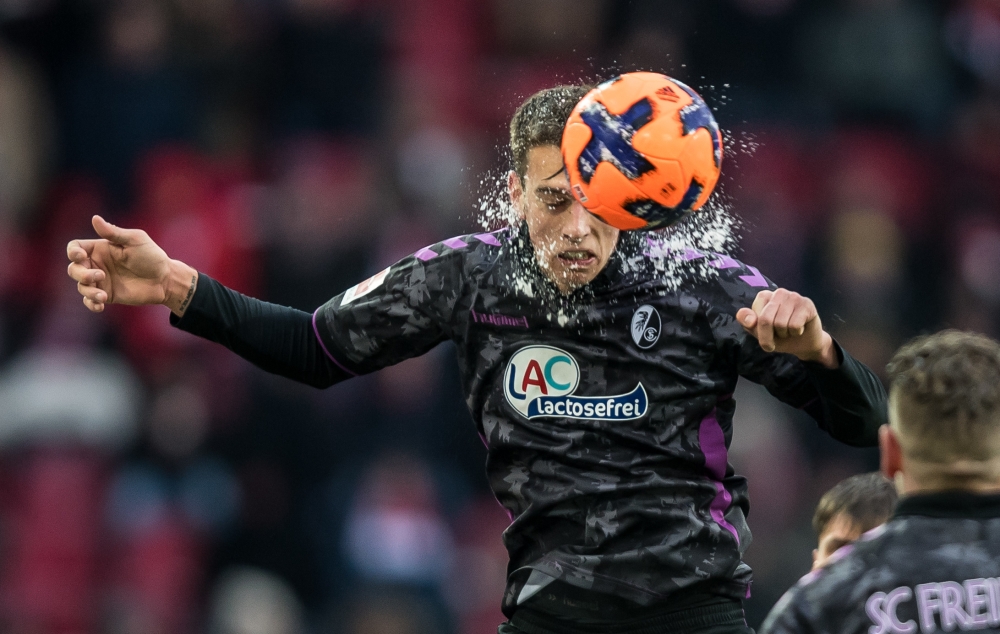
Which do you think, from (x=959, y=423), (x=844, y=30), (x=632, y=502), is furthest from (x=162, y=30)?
(x=959, y=423)

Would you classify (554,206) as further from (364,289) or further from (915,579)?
(915,579)

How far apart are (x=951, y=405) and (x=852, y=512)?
156 cm

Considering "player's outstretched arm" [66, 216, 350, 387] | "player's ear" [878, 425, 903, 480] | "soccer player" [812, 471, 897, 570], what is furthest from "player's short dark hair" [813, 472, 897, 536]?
"player's outstretched arm" [66, 216, 350, 387]

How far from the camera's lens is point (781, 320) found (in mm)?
3529

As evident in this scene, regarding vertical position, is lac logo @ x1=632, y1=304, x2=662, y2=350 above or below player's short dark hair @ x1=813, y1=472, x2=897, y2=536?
above

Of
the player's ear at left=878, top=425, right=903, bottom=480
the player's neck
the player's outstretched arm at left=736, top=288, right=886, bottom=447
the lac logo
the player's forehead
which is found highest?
the player's forehead

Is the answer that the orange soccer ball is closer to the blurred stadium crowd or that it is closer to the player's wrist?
the player's wrist

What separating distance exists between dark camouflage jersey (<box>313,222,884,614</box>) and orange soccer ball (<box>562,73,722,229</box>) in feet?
0.93

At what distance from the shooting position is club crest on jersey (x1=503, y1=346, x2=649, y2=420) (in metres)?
3.98

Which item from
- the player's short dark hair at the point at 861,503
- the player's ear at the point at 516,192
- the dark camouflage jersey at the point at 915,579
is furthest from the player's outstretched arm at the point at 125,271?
the dark camouflage jersey at the point at 915,579

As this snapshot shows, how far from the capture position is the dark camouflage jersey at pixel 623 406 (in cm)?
390

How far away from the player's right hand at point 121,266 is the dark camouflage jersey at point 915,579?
7.02 ft

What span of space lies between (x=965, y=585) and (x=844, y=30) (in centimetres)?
778

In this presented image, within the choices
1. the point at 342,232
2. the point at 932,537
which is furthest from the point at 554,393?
the point at 342,232
